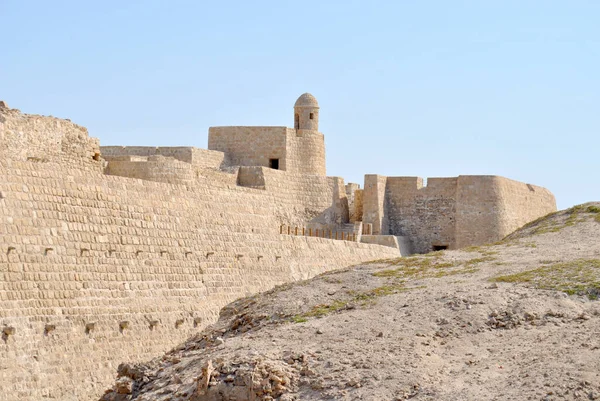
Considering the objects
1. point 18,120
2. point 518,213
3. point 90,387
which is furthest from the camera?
point 518,213

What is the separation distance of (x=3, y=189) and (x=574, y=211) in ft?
44.0

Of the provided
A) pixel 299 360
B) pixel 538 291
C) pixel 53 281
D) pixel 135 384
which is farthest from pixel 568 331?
pixel 53 281

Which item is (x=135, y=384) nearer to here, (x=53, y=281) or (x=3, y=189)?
(x=53, y=281)

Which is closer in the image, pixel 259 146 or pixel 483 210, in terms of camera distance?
pixel 259 146

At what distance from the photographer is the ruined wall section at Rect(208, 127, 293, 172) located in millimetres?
37312

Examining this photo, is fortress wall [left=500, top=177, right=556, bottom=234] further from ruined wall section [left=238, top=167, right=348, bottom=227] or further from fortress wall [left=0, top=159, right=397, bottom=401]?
fortress wall [left=0, top=159, right=397, bottom=401]

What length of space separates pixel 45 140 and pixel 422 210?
57.4ft

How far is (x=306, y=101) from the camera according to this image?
39312 mm

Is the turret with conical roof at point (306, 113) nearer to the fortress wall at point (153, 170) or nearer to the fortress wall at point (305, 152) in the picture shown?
the fortress wall at point (305, 152)

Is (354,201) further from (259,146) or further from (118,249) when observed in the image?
(118,249)

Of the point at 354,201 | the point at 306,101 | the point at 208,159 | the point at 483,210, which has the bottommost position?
the point at 483,210

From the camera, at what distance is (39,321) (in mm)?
19594

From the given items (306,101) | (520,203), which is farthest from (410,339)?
(520,203)

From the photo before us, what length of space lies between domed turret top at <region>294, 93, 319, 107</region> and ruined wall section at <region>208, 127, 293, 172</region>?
1.99 metres
